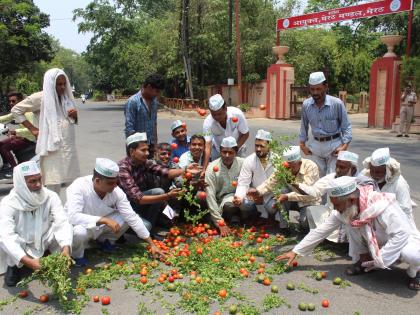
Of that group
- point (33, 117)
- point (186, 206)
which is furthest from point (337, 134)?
point (33, 117)

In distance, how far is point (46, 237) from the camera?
4.43 m

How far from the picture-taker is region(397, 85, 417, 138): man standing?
593 inches

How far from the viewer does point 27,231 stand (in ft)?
14.2

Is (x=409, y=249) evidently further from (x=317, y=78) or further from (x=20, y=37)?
(x=20, y=37)

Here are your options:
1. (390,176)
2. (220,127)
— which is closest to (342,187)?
(390,176)

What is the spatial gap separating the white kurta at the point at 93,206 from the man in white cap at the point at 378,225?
2209 millimetres

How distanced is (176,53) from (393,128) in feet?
57.1

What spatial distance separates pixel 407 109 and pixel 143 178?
41.1 ft

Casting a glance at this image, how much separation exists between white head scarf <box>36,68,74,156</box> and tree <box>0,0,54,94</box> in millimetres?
25832

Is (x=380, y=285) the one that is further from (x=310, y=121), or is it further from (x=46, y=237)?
(x=46, y=237)

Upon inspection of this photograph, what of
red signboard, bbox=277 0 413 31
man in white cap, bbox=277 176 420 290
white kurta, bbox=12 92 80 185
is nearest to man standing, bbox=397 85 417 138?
red signboard, bbox=277 0 413 31

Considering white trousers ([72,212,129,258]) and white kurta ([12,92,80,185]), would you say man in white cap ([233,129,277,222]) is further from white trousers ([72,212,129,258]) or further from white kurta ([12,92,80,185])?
white kurta ([12,92,80,185])

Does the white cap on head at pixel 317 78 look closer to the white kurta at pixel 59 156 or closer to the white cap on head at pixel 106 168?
the white cap on head at pixel 106 168

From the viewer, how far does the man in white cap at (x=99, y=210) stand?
4.62m
